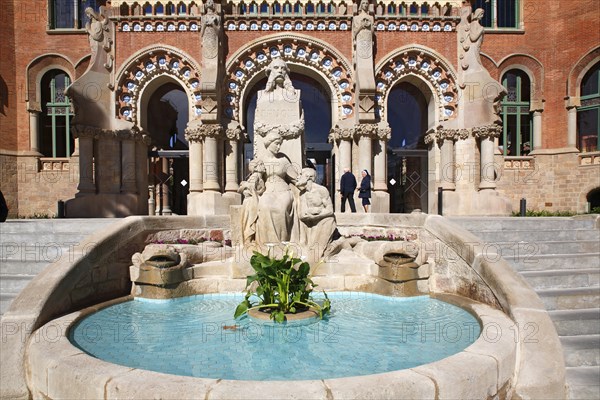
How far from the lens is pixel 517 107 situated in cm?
1756

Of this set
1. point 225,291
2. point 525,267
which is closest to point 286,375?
point 225,291

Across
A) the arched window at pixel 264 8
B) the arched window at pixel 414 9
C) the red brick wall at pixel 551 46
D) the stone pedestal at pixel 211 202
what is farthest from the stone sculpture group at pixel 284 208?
the red brick wall at pixel 551 46

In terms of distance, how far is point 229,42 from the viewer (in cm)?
1436

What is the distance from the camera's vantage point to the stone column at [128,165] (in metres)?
14.2

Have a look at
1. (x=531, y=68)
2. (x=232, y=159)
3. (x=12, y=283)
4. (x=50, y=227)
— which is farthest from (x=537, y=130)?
(x=12, y=283)

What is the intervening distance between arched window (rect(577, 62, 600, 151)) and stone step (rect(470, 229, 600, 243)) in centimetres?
1347

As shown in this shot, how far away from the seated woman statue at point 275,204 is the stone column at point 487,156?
34.4 feet

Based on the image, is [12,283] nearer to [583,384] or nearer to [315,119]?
[583,384]

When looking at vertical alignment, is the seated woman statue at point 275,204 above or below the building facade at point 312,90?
below

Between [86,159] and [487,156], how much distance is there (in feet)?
51.4

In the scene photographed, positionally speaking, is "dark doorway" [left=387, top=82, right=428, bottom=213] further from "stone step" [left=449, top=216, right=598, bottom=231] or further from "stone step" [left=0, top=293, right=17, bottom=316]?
"stone step" [left=0, top=293, right=17, bottom=316]

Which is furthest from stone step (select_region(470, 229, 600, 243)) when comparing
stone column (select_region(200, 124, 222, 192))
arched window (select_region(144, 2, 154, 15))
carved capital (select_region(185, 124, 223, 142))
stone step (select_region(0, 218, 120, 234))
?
arched window (select_region(144, 2, 154, 15))

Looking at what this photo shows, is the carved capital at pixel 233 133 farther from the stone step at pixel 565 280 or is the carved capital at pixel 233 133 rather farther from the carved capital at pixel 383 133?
the stone step at pixel 565 280

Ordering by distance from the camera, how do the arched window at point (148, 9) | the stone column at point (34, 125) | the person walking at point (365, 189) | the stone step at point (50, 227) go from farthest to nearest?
the stone column at point (34, 125) < the arched window at point (148, 9) < the person walking at point (365, 189) < the stone step at point (50, 227)
